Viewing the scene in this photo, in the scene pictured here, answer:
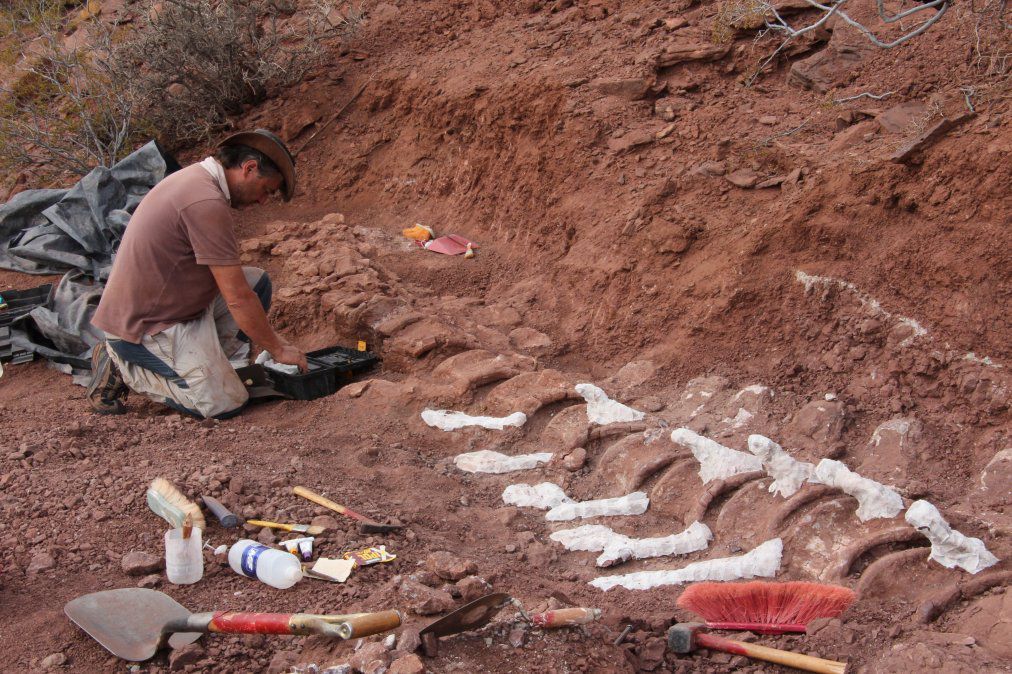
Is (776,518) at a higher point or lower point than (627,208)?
lower

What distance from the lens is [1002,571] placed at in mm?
2209

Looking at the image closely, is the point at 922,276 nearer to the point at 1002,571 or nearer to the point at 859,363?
the point at 859,363

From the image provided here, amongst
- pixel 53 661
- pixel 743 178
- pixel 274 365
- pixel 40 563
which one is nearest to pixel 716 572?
pixel 53 661

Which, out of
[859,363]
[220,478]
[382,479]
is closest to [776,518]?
[859,363]

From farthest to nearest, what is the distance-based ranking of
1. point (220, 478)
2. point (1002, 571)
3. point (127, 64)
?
point (127, 64), point (220, 478), point (1002, 571)

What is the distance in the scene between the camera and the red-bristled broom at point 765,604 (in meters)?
2.26

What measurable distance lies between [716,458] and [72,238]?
440cm

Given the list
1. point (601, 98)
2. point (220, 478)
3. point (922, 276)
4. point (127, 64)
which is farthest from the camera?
point (127, 64)

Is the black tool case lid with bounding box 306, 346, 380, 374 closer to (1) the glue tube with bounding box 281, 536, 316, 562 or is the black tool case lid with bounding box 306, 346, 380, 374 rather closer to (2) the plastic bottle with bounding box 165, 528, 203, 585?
(1) the glue tube with bounding box 281, 536, 316, 562

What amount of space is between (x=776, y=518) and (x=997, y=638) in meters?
0.76

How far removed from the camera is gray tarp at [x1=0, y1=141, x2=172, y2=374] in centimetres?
464

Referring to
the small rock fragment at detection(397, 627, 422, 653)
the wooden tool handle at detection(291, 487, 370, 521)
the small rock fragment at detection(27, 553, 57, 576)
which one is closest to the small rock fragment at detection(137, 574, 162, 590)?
the small rock fragment at detection(27, 553, 57, 576)

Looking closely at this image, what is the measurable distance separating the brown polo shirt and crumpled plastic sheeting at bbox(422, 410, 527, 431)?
1109 mm

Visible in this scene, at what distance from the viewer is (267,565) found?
2.38 meters
